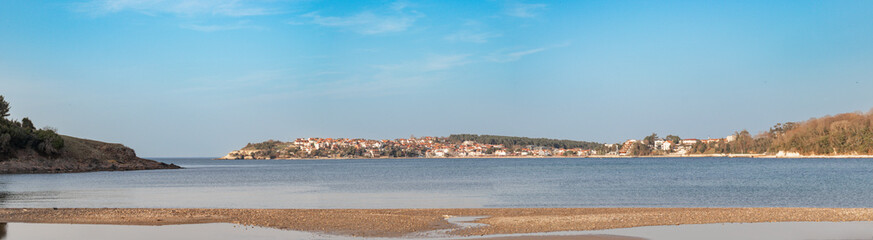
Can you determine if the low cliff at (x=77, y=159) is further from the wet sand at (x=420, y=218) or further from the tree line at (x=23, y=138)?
the wet sand at (x=420, y=218)

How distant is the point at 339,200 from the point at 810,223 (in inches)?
866

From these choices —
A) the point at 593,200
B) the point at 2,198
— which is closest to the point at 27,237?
the point at 2,198

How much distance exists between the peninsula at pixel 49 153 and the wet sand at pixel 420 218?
70736mm

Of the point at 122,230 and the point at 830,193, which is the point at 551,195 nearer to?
the point at 830,193

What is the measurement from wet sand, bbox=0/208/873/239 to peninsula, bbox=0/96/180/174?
7074cm

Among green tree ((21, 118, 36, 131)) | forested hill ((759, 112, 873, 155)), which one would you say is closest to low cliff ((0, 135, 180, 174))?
green tree ((21, 118, 36, 131))

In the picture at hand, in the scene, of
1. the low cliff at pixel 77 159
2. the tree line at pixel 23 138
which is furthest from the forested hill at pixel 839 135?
the tree line at pixel 23 138

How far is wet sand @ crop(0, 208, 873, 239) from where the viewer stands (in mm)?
19453

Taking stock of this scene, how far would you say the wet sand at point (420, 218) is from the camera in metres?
19.5

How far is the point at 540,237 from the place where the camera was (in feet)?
56.8

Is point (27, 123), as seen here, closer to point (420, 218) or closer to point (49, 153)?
point (49, 153)

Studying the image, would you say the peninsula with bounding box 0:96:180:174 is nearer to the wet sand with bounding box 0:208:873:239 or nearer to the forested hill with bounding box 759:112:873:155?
the wet sand with bounding box 0:208:873:239

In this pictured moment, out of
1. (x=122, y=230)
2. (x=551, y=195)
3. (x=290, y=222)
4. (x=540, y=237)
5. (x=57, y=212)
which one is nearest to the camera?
(x=540, y=237)

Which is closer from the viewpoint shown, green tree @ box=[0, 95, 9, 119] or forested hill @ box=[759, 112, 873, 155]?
green tree @ box=[0, 95, 9, 119]
